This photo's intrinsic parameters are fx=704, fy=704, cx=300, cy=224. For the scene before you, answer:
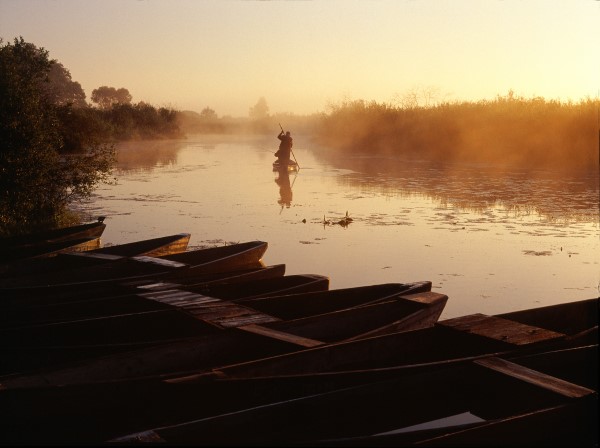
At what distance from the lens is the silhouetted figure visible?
63.8 ft

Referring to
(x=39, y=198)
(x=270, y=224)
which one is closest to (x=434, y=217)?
(x=270, y=224)

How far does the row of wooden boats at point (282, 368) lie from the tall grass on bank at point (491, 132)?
71.2ft

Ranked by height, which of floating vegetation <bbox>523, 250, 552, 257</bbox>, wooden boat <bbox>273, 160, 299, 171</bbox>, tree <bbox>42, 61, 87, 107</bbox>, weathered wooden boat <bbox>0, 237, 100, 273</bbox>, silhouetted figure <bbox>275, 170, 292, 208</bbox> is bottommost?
floating vegetation <bbox>523, 250, 552, 257</bbox>

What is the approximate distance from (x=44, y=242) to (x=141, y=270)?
7.07ft

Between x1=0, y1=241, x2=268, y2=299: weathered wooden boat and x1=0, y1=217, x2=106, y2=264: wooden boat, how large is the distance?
1.03m

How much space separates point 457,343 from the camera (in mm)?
6340

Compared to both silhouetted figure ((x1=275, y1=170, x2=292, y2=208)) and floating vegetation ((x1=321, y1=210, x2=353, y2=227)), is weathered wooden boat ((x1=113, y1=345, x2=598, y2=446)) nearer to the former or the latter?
floating vegetation ((x1=321, y1=210, x2=353, y2=227))

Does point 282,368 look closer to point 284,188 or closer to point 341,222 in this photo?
point 341,222

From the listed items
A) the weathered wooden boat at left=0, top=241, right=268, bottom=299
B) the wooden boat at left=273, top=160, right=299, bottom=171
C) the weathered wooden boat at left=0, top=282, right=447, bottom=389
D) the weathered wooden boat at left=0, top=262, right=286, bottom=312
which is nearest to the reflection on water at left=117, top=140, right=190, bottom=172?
the wooden boat at left=273, top=160, right=299, bottom=171

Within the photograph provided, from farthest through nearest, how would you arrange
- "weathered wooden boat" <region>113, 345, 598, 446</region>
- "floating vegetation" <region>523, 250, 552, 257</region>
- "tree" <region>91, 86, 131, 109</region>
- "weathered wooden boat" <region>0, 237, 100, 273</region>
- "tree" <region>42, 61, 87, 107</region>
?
"tree" <region>91, 86, 131, 109</region>, "tree" <region>42, 61, 87, 107</region>, "floating vegetation" <region>523, 250, 552, 257</region>, "weathered wooden boat" <region>0, 237, 100, 273</region>, "weathered wooden boat" <region>113, 345, 598, 446</region>

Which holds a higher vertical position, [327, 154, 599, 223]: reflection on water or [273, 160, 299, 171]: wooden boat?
[273, 160, 299, 171]: wooden boat

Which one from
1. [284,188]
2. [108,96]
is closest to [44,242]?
[284,188]

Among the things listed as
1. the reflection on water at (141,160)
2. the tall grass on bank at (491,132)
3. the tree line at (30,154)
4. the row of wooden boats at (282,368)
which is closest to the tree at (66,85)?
the reflection on water at (141,160)

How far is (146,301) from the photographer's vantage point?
723cm
